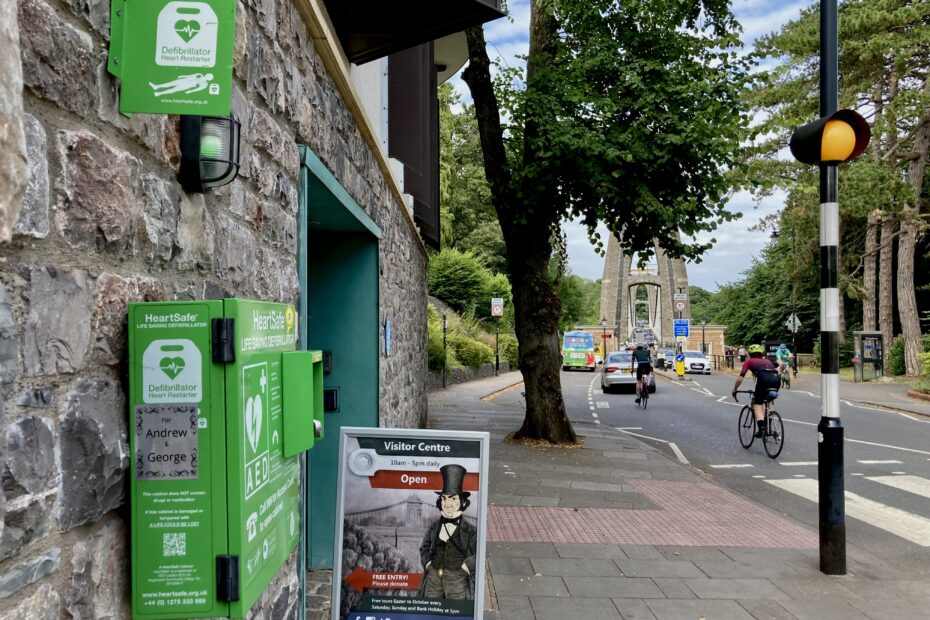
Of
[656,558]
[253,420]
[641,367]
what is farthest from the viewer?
[641,367]

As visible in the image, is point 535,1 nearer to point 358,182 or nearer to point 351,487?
point 358,182

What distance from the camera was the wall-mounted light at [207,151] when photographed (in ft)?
6.97

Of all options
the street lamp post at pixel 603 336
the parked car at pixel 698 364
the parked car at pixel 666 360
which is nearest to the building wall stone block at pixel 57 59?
the parked car at pixel 698 364

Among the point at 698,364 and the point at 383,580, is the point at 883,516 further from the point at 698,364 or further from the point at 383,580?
the point at 698,364

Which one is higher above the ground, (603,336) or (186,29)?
(186,29)

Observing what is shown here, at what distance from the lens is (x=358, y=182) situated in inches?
202

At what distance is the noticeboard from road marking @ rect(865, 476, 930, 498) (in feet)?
25.8

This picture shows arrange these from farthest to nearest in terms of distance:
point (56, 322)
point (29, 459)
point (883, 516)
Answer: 1. point (883, 516)
2. point (56, 322)
3. point (29, 459)

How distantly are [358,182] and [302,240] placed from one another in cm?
161

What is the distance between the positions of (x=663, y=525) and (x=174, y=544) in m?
6.04

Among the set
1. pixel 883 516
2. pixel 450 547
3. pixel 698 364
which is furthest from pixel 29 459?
pixel 698 364

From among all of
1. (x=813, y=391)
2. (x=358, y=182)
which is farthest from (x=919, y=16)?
(x=358, y=182)

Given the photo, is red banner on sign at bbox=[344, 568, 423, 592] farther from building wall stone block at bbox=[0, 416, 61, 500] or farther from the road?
the road

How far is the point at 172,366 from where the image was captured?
1810 millimetres
